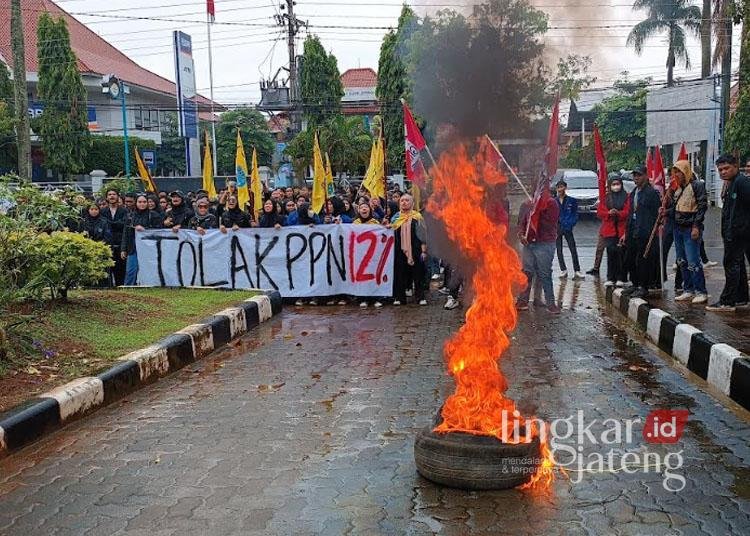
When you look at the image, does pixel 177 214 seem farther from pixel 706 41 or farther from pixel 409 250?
pixel 706 41

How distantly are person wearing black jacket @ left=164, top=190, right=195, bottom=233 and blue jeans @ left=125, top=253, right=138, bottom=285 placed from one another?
75 cm


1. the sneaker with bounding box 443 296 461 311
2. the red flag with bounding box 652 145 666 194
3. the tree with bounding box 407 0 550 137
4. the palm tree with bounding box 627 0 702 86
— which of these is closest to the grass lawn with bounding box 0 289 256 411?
the sneaker with bounding box 443 296 461 311

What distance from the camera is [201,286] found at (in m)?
12.0

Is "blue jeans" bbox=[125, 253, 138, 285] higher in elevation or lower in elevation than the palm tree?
lower

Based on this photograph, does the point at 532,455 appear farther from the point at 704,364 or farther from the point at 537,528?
the point at 704,364

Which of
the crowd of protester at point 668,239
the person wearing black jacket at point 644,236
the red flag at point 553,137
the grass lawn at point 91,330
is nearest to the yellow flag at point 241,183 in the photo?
the grass lawn at point 91,330

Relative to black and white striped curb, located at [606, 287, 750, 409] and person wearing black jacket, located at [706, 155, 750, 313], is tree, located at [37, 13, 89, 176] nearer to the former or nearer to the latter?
black and white striped curb, located at [606, 287, 750, 409]

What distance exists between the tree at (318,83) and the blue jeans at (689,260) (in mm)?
29205

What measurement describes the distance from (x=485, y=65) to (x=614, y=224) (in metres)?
7.64

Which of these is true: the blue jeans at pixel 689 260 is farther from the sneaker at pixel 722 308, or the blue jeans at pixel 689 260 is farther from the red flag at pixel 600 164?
the red flag at pixel 600 164

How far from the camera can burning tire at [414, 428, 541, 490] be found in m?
3.76

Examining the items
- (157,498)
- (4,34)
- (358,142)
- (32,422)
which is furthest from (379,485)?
(4,34)

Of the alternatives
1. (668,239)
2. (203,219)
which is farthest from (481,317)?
(203,219)

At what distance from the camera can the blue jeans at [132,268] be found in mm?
12211
